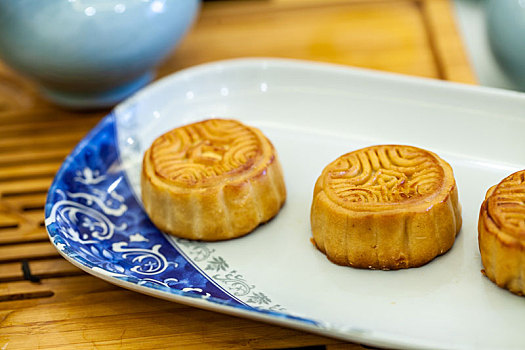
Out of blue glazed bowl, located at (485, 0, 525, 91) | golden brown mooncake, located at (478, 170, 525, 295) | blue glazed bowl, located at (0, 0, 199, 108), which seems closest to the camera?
golden brown mooncake, located at (478, 170, 525, 295)

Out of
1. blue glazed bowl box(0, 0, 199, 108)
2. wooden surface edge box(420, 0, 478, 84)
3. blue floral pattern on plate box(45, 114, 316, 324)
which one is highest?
blue glazed bowl box(0, 0, 199, 108)

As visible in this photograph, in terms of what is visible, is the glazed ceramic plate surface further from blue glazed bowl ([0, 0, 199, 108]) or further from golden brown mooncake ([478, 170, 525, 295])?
blue glazed bowl ([0, 0, 199, 108])

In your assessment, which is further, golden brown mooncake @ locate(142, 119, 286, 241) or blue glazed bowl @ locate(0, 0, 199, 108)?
blue glazed bowl @ locate(0, 0, 199, 108)

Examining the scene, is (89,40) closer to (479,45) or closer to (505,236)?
(505,236)

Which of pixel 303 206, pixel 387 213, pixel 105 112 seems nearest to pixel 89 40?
pixel 105 112

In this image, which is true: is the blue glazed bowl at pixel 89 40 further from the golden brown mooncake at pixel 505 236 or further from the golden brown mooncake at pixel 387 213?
the golden brown mooncake at pixel 505 236

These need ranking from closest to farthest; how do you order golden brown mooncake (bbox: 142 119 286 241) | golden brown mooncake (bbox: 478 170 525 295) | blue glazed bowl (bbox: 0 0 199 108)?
golden brown mooncake (bbox: 478 170 525 295) → golden brown mooncake (bbox: 142 119 286 241) → blue glazed bowl (bbox: 0 0 199 108)

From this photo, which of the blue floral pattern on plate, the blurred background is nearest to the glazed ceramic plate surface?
the blue floral pattern on plate

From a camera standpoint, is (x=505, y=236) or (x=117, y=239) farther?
(x=117, y=239)

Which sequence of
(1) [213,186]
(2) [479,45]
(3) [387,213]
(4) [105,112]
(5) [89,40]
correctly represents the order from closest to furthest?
(3) [387,213] < (1) [213,186] < (5) [89,40] < (4) [105,112] < (2) [479,45]
